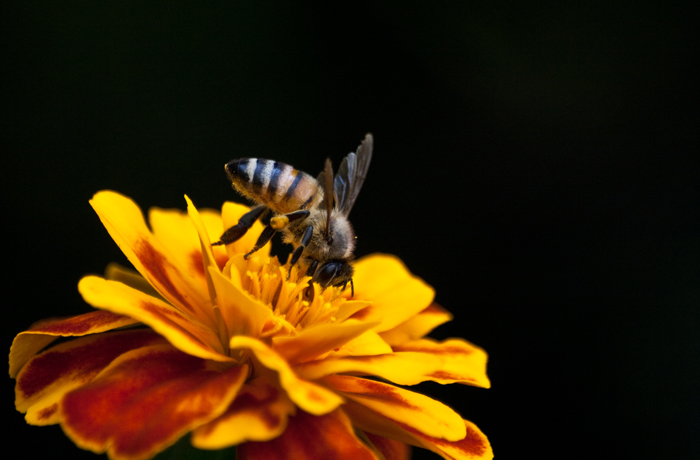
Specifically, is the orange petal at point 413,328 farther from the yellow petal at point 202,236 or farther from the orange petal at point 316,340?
the yellow petal at point 202,236

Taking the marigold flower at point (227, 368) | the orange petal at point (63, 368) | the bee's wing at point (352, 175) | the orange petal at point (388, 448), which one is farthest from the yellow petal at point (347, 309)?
the bee's wing at point (352, 175)

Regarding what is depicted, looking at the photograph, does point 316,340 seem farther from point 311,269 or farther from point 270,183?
point 270,183

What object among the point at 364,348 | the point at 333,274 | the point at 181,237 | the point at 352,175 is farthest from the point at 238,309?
the point at 352,175

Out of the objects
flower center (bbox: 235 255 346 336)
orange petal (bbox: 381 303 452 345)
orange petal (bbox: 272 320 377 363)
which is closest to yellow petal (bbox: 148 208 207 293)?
flower center (bbox: 235 255 346 336)

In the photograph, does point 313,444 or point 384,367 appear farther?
point 384,367

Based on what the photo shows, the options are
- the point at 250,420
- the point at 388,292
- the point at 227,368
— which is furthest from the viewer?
the point at 388,292

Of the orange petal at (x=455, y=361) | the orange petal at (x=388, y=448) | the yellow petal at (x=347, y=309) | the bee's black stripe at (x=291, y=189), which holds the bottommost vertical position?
the orange petal at (x=388, y=448)

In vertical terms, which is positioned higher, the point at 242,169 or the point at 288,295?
the point at 242,169

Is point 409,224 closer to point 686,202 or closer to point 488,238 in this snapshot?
point 488,238
